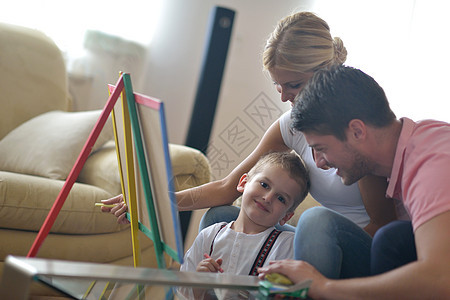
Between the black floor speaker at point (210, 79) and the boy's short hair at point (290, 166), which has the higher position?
the black floor speaker at point (210, 79)

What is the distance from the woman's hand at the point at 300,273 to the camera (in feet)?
2.88

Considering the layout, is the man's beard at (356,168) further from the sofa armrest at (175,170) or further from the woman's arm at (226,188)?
the sofa armrest at (175,170)

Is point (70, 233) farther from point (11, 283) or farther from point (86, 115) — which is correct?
point (11, 283)

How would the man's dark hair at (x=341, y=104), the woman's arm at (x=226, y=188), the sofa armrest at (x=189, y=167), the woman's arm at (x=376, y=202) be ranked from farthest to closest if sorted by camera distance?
the sofa armrest at (x=189, y=167)
the woman's arm at (x=226, y=188)
the woman's arm at (x=376, y=202)
the man's dark hair at (x=341, y=104)

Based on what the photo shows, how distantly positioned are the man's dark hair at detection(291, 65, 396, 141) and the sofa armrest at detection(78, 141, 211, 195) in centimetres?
88

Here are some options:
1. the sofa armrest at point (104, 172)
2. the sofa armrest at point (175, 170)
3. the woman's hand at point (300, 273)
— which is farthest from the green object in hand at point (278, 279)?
the sofa armrest at point (104, 172)

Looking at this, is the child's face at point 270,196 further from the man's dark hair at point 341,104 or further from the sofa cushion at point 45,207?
the sofa cushion at point 45,207

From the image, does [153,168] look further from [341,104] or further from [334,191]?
[334,191]

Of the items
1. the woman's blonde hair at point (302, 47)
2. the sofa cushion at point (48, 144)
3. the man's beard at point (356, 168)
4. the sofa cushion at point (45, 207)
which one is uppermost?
the woman's blonde hair at point (302, 47)

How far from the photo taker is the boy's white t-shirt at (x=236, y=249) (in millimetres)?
1269

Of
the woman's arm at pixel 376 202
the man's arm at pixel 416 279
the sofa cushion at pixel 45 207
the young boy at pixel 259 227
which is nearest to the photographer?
the man's arm at pixel 416 279

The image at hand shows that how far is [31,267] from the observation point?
29.4 inches

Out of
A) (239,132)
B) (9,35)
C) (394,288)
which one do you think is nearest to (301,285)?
(394,288)

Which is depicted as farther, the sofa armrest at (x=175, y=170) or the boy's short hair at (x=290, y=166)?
the sofa armrest at (x=175, y=170)
